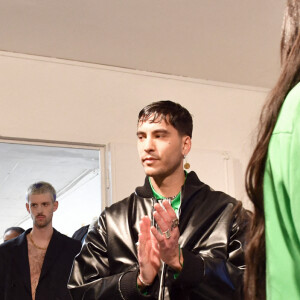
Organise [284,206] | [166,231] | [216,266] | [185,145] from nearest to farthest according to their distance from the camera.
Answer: [284,206]
[166,231]
[216,266]
[185,145]

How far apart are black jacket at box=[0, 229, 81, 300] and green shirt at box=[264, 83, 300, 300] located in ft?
9.04

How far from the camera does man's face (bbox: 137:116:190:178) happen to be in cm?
200

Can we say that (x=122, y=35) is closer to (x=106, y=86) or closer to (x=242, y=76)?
(x=106, y=86)

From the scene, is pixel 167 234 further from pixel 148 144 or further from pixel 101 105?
pixel 101 105

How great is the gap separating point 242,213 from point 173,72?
12.1 ft

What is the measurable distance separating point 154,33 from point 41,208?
54.3 inches

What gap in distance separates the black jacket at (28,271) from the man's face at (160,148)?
1502 millimetres

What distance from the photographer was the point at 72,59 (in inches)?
170

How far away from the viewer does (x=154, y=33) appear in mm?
3941

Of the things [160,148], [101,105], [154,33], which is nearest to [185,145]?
[160,148]

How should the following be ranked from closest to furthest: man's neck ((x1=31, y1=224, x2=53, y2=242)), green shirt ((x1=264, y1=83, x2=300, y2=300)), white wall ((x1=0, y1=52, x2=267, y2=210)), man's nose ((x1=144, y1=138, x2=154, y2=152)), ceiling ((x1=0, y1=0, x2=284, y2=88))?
1. green shirt ((x1=264, y1=83, x2=300, y2=300))
2. man's nose ((x1=144, y1=138, x2=154, y2=152))
3. man's neck ((x1=31, y1=224, x2=53, y2=242))
4. ceiling ((x1=0, y1=0, x2=284, y2=88))
5. white wall ((x1=0, y1=52, x2=267, y2=210))

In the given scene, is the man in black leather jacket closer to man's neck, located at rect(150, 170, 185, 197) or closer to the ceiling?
man's neck, located at rect(150, 170, 185, 197)

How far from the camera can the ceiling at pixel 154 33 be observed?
361 centimetres

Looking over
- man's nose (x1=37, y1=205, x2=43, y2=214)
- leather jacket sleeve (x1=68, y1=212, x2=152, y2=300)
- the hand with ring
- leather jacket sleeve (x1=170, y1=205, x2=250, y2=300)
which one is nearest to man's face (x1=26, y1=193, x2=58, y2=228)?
man's nose (x1=37, y1=205, x2=43, y2=214)
